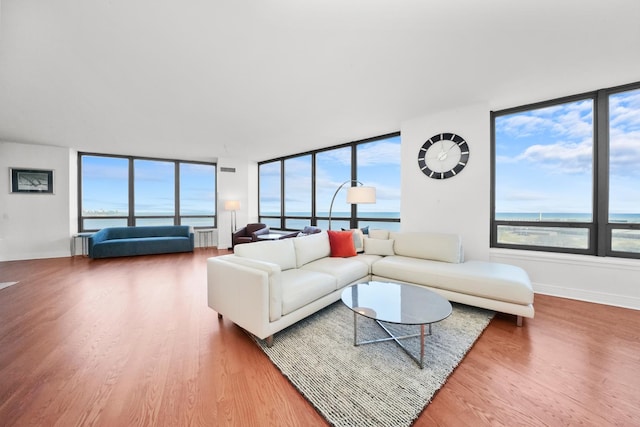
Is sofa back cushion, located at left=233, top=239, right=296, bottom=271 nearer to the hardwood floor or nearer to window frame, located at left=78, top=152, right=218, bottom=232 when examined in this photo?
the hardwood floor

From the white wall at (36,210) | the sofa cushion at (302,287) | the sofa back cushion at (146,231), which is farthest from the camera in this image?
the sofa back cushion at (146,231)

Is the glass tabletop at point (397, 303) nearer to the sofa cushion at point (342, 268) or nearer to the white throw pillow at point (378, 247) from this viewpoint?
the sofa cushion at point (342, 268)

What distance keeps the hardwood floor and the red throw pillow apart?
5.54 ft

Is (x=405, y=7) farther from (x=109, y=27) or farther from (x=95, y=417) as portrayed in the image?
(x=95, y=417)

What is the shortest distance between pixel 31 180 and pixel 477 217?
348 inches

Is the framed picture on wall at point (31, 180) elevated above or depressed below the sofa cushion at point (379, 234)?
above

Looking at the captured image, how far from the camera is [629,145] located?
2775 millimetres

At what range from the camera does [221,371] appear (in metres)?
1.66

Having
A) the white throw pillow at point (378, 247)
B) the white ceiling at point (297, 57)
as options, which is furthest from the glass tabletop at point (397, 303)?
the white ceiling at point (297, 57)

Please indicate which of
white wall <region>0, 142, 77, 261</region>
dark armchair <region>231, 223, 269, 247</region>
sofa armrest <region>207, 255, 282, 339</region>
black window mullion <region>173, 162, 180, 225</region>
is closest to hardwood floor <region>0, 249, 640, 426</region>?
sofa armrest <region>207, 255, 282, 339</region>

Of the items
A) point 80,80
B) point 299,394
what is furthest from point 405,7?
point 80,80

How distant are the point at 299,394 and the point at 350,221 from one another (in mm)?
3951

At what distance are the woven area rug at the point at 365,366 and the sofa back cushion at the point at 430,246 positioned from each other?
830mm

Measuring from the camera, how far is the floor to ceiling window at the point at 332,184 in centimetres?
486
